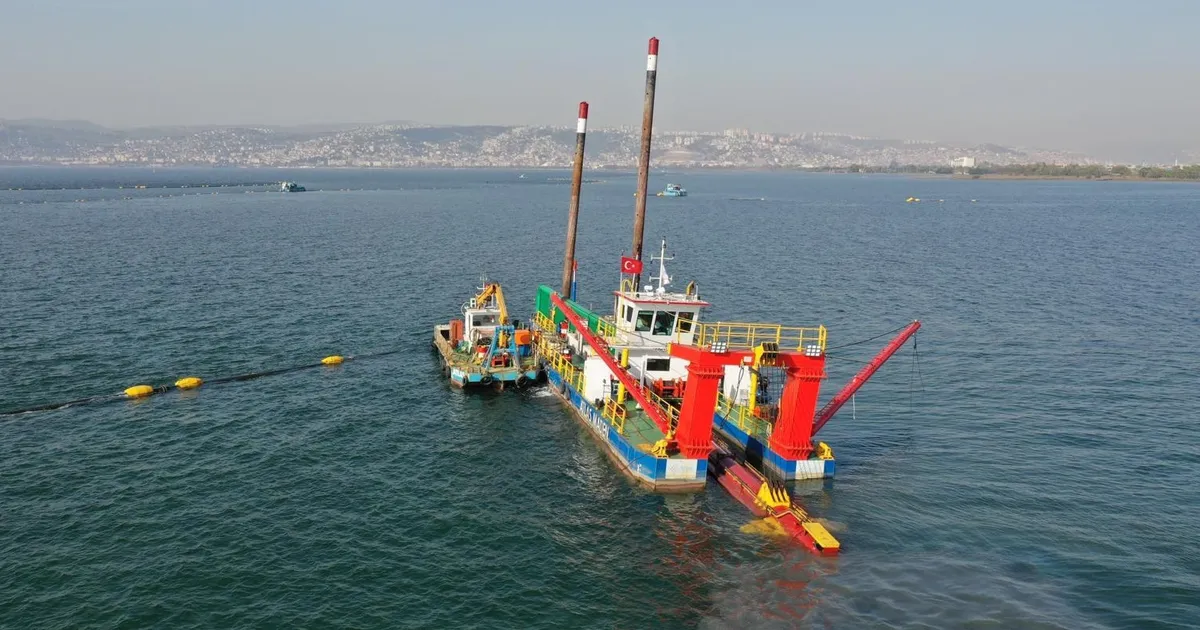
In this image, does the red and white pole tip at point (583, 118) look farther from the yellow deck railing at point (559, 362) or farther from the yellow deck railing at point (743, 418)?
the yellow deck railing at point (743, 418)

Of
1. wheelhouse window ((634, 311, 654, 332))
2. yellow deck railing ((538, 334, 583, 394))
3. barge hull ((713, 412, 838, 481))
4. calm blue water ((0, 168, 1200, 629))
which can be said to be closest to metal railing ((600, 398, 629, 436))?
calm blue water ((0, 168, 1200, 629))

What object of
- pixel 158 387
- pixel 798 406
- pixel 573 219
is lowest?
pixel 158 387

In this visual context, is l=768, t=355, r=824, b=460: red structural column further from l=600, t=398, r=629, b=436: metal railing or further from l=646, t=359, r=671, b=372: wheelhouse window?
l=646, t=359, r=671, b=372: wheelhouse window

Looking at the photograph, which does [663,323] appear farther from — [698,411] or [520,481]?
[520,481]

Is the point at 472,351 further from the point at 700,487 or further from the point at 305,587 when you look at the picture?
the point at 305,587

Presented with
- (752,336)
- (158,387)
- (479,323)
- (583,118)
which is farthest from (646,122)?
(158,387)
